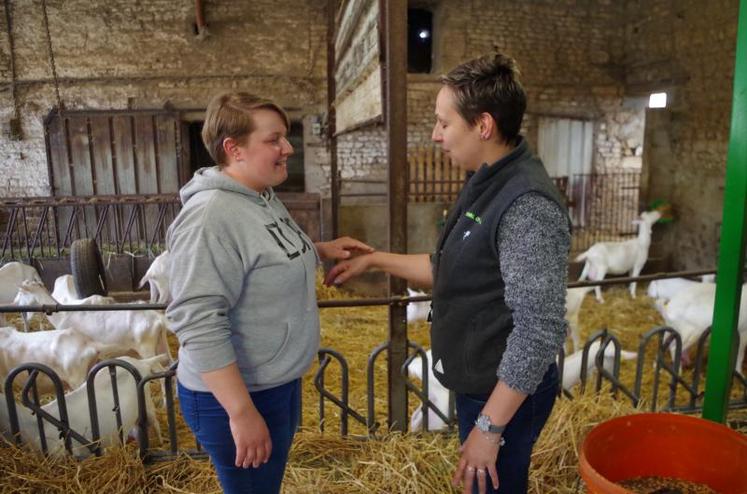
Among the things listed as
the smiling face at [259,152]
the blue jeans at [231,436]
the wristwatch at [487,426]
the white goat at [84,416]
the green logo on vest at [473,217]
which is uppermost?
the smiling face at [259,152]

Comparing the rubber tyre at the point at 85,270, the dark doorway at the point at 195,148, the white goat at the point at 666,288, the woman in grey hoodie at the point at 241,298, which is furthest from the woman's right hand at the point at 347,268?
the dark doorway at the point at 195,148

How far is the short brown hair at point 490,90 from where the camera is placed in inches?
52.6

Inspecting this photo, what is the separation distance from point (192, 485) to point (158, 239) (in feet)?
19.5

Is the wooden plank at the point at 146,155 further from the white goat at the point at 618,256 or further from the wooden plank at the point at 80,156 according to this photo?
the white goat at the point at 618,256

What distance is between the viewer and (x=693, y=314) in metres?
4.93

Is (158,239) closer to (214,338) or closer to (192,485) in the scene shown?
(192,485)

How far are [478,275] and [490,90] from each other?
482 millimetres

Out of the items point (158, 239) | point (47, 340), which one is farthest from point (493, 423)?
point (158, 239)

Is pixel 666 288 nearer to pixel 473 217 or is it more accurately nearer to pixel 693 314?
pixel 693 314

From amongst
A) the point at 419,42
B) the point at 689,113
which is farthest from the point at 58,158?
the point at 689,113

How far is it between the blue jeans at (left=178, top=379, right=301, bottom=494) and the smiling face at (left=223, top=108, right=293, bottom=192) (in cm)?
63

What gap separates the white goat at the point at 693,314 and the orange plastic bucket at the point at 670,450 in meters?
3.20

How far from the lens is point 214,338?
1.35 metres

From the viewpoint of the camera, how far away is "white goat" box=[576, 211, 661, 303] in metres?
7.86
